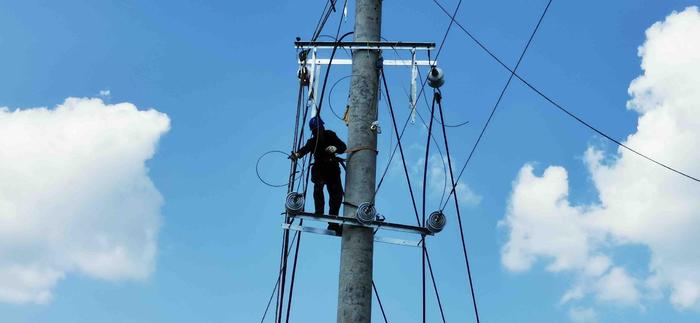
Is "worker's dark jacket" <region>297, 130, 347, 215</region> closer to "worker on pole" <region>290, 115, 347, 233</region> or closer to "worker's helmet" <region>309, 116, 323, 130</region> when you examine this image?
"worker on pole" <region>290, 115, 347, 233</region>

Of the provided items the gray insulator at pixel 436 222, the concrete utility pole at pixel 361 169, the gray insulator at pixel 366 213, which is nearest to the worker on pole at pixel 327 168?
the concrete utility pole at pixel 361 169

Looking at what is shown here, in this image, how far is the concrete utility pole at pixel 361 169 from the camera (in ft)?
24.0

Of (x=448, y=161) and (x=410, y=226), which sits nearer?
(x=410, y=226)

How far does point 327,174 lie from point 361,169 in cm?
59

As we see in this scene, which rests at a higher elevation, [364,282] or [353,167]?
[353,167]

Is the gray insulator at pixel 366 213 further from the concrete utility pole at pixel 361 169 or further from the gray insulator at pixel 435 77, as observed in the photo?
the gray insulator at pixel 435 77

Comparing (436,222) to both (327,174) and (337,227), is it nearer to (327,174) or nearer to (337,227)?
(337,227)

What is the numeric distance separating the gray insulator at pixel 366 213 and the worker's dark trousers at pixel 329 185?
0.80 metres

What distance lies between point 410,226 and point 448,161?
5.41ft

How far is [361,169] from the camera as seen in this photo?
317 inches

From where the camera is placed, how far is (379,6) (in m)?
9.05

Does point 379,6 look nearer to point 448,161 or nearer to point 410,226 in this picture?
point 448,161

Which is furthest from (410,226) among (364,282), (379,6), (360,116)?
(379,6)

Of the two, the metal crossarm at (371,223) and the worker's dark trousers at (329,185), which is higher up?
the worker's dark trousers at (329,185)
